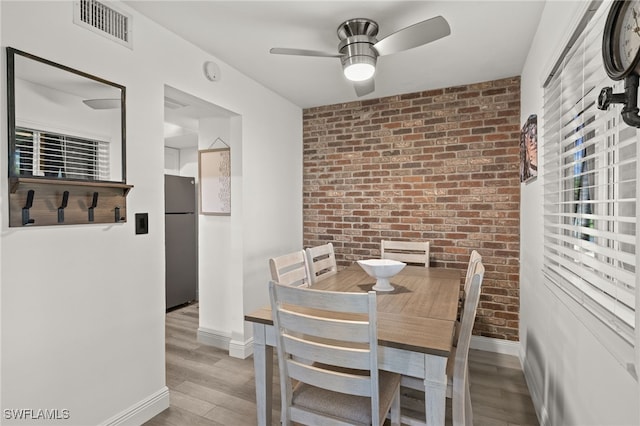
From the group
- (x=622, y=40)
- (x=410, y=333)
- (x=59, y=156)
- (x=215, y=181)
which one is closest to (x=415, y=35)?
(x=622, y=40)

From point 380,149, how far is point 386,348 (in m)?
2.42

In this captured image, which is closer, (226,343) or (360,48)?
(360,48)

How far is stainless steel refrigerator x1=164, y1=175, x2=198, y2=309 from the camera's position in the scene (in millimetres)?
4094

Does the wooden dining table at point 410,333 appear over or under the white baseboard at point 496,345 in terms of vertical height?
over

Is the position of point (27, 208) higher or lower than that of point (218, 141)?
lower

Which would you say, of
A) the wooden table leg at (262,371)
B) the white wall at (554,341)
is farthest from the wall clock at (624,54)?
the wooden table leg at (262,371)

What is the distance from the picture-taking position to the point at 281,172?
344 centimetres

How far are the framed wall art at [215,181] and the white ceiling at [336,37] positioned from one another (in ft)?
2.71

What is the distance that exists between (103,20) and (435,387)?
7.77ft

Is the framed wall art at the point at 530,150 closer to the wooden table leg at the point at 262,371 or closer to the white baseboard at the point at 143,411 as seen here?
the wooden table leg at the point at 262,371

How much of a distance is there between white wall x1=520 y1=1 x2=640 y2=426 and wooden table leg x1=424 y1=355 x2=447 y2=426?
49cm

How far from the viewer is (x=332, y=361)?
50.4 inches

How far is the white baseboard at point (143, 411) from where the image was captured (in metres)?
1.84

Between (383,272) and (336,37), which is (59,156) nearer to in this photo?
(336,37)
